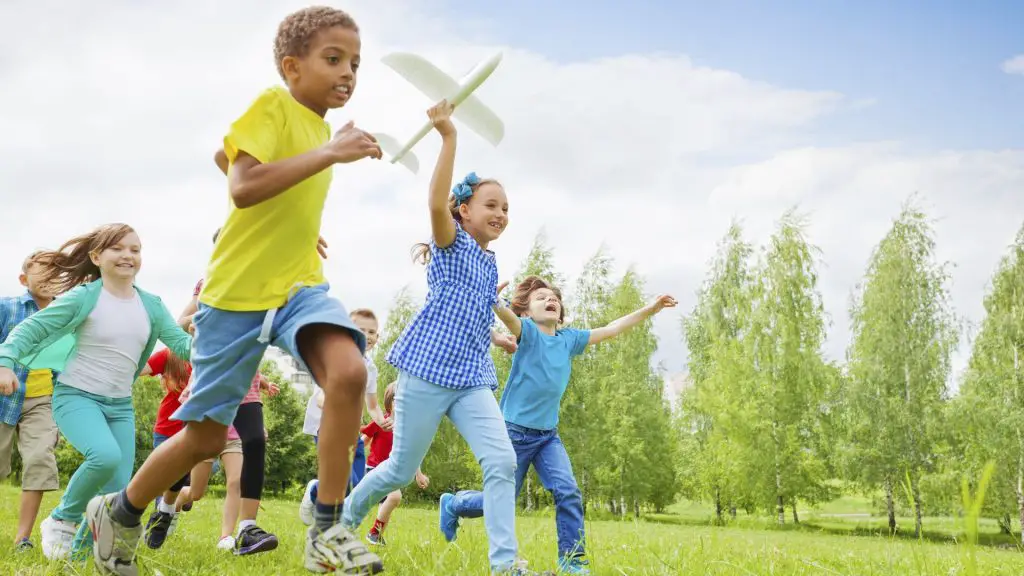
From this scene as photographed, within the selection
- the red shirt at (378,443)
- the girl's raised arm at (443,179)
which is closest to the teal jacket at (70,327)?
the girl's raised arm at (443,179)

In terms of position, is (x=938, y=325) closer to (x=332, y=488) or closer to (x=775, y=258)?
(x=775, y=258)

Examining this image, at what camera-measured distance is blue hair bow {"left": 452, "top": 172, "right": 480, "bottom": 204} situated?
5.12 meters

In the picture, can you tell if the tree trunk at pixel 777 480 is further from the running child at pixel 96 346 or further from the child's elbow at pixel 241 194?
the child's elbow at pixel 241 194

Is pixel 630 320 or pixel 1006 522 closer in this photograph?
pixel 630 320

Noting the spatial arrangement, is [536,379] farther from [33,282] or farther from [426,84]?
[33,282]

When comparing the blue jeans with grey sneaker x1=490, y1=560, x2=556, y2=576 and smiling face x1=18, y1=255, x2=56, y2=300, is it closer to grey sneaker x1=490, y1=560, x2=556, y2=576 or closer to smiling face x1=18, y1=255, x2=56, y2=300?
grey sneaker x1=490, y1=560, x2=556, y2=576

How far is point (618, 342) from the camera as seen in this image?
3353 centimetres

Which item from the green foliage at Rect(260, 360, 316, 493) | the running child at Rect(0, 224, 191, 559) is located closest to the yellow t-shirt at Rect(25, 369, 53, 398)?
the running child at Rect(0, 224, 191, 559)

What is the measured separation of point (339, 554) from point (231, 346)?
3.13 ft

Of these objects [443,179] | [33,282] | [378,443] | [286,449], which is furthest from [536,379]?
[286,449]

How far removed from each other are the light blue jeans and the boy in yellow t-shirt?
1.05m

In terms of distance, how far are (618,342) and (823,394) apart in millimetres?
7923

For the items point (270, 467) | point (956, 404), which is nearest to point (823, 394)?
point (956, 404)

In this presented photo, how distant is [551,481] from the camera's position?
569 cm
